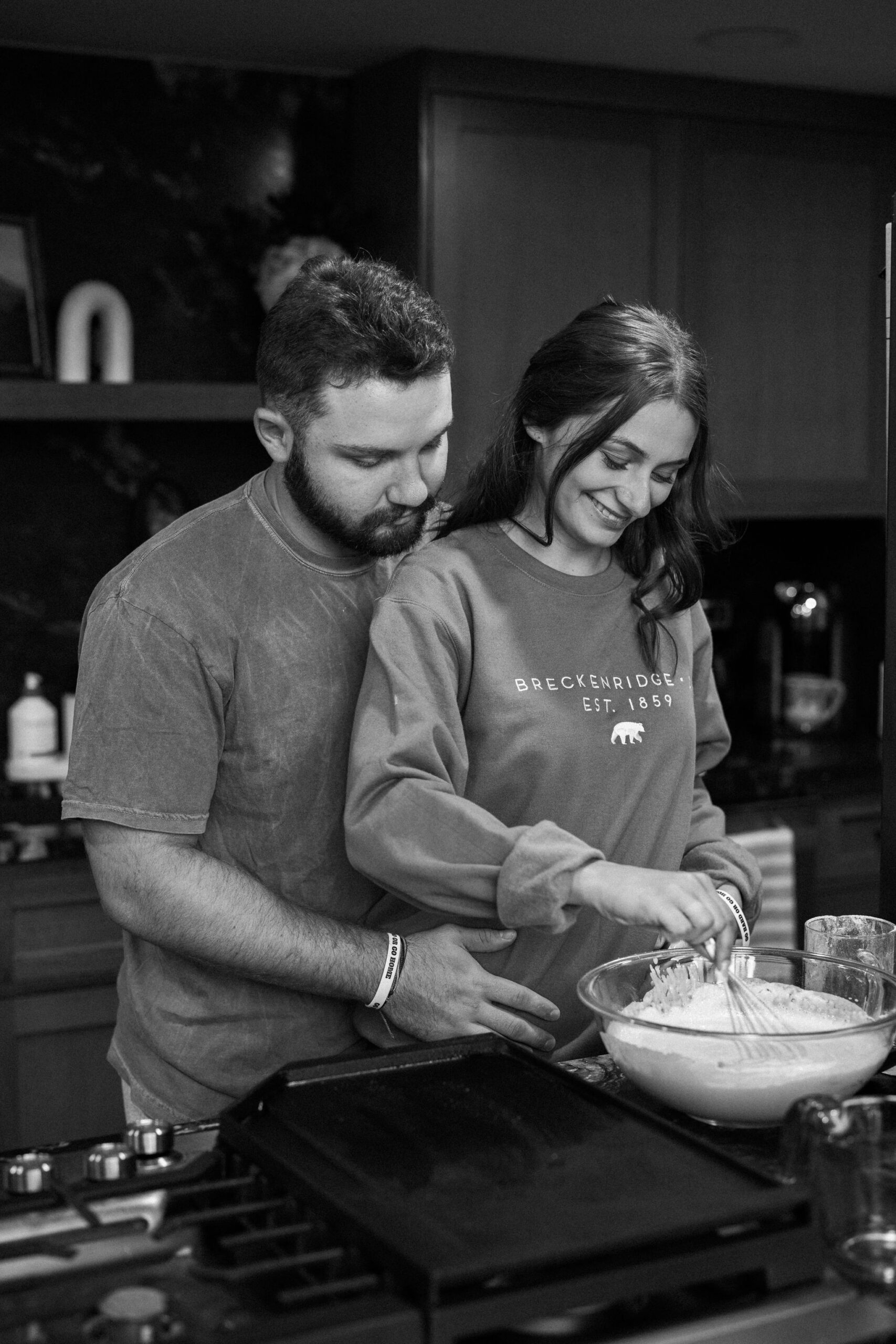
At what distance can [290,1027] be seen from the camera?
5.52 ft

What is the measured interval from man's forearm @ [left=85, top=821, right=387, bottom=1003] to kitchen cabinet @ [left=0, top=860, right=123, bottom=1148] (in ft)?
3.83

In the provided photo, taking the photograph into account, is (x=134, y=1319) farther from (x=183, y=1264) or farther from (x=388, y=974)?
(x=388, y=974)

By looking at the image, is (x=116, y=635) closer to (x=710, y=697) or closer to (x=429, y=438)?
(x=429, y=438)

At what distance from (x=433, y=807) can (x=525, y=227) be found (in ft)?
6.72

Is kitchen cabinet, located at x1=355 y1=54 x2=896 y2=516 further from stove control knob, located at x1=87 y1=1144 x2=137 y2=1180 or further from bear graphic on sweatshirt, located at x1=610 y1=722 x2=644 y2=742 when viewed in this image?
stove control knob, located at x1=87 y1=1144 x2=137 y2=1180

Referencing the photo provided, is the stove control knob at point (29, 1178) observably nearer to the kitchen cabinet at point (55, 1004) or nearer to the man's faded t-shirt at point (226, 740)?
the man's faded t-shirt at point (226, 740)

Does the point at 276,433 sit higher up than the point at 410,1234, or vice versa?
the point at 276,433

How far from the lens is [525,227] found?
10.4 ft

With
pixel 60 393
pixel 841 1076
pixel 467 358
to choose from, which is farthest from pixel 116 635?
pixel 467 358

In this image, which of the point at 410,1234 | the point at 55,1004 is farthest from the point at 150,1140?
the point at 55,1004

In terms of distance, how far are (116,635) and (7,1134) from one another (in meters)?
1.47

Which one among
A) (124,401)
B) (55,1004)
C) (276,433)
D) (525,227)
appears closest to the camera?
(276,433)

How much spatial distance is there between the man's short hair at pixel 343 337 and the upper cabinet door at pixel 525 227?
1419 mm

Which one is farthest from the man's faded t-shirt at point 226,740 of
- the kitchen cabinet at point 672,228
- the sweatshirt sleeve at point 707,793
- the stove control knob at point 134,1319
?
the kitchen cabinet at point 672,228
